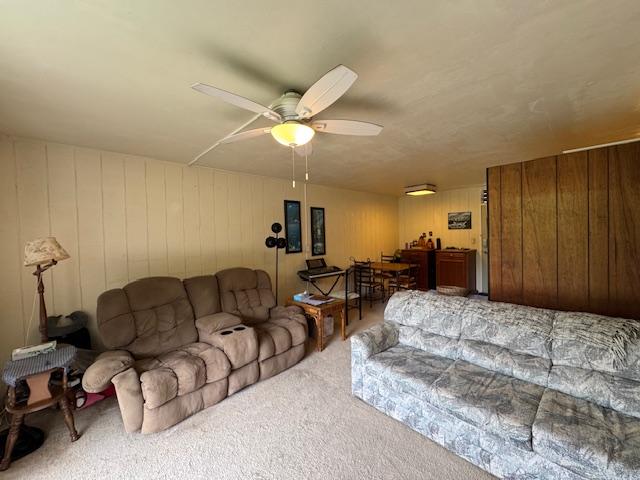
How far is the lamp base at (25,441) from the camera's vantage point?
181 centimetres

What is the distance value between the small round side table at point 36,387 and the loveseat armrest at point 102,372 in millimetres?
167

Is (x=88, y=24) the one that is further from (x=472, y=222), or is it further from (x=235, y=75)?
(x=472, y=222)

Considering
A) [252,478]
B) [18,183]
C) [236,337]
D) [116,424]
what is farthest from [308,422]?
[18,183]

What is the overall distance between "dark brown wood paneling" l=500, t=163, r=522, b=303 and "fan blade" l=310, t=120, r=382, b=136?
65.8 inches

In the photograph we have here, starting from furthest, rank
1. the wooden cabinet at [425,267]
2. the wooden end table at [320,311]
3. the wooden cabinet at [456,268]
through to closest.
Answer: the wooden cabinet at [425,267], the wooden cabinet at [456,268], the wooden end table at [320,311]

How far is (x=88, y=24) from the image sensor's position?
3.85 feet

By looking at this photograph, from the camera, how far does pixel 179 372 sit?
2.13 metres

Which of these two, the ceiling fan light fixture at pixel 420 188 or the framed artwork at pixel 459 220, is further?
the framed artwork at pixel 459 220

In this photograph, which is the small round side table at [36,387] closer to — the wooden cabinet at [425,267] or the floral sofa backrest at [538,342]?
the floral sofa backrest at [538,342]

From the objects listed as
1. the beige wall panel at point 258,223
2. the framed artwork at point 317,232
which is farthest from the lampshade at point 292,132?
the framed artwork at point 317,232

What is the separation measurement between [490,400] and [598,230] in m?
1.74

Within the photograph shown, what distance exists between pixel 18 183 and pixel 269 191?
275 cm

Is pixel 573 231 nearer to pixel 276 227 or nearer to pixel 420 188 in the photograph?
pixel 420 188

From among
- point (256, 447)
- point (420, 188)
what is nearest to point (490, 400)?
point (256, 447)
